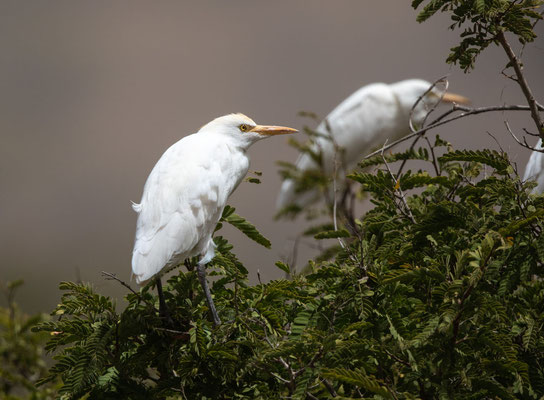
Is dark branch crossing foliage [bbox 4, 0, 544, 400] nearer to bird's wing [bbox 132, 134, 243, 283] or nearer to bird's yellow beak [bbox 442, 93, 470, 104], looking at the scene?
bird's wing [bbox 132, 134, 243, 283]

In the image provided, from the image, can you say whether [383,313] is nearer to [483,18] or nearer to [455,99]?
[483,18]

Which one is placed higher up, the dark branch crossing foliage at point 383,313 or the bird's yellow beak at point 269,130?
the bird's yellow beak at point 269,130

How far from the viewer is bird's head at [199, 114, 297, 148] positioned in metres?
1.99

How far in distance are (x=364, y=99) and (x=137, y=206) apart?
3.89 meters

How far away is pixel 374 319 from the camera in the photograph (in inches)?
49.8

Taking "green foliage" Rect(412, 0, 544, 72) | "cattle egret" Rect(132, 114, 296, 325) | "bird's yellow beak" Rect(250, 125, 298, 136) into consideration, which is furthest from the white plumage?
"green foliage" Rect(412, 0, 544, 72)

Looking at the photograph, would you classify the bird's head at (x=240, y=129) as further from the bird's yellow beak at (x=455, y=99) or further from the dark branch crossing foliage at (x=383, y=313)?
the bird's yellow beak at (x=455, y=99)

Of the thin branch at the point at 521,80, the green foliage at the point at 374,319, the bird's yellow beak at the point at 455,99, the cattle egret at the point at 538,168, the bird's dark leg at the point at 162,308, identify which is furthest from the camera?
the bird's yellow beak at the point at 455,99

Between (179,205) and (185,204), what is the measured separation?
17mm

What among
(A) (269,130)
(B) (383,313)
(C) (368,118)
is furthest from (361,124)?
(B) (383,313)

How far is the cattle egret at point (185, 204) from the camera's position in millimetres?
1595

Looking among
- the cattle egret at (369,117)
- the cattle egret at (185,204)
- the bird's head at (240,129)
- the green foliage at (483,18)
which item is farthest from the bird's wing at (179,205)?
the cattle egret at (369,117)

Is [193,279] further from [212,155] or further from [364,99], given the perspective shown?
[364,99]

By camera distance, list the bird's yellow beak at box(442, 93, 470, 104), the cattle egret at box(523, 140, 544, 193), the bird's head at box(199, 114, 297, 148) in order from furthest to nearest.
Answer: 1. the bird's yellow beak at box(442, 93, 470, 104)
2. the cattle egret at box(523, 140, 544, 193)
3. the bird's head at box(199, 114, 297, 148)
